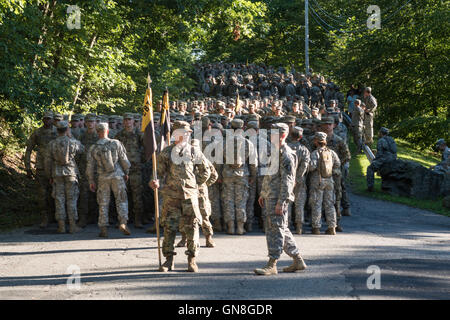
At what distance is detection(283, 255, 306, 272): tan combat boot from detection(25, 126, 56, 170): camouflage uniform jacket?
6947 millimetres

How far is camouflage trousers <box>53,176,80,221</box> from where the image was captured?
12.2 m

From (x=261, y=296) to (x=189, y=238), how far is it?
6.05ft

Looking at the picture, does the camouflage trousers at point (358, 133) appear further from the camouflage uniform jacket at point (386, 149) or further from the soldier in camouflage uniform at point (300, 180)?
the soldier in camouflage uniform at point (300, 180)

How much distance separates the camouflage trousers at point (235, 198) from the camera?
12094 millimetres

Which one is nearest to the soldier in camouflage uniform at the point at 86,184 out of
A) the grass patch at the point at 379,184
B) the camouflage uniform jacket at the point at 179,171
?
the camouflage uniform jacket at the point at 179,171

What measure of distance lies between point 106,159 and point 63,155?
1.20 m

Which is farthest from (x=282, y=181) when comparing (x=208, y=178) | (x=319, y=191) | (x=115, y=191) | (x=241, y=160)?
(x=115, y=191)

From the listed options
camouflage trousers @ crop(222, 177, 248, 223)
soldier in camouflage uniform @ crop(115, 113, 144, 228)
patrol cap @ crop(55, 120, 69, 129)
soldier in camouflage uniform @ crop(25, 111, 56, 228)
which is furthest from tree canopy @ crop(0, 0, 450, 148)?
camouflage trousers @ crop(222, 177, 248, 223)

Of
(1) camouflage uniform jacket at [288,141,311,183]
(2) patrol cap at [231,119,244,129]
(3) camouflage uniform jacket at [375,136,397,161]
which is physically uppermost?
(2) patrol cap at [231,119,244,129]

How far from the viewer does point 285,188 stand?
8312 millimetres

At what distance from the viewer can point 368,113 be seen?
23.0 meters

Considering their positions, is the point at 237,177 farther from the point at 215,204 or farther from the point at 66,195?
the point at 66,195

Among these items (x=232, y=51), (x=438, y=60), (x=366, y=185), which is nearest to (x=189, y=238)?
(x=366, y=185)

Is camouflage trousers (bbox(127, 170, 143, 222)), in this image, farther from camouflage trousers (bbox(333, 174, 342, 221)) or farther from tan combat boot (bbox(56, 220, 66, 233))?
camouflage trousers (bbox(333, 174, 342, 221))
